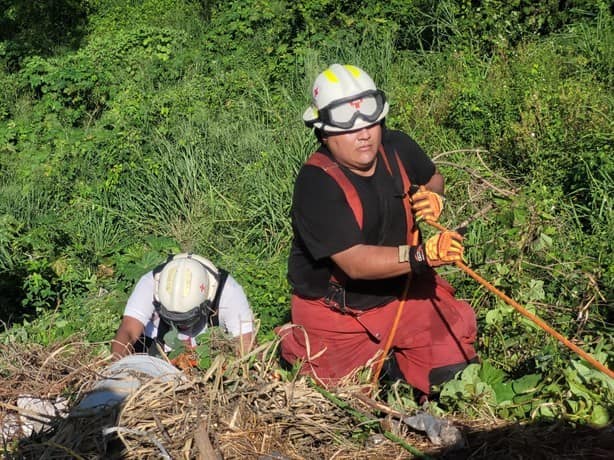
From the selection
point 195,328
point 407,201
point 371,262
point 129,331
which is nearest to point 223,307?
point 195,328

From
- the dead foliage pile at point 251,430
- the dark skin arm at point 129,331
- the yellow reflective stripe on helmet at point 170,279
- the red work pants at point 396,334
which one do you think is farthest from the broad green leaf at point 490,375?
the dark skin arm at point 129,331

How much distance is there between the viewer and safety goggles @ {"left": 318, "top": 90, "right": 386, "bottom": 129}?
14.0ft

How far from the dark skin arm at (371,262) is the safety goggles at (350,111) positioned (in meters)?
0.61

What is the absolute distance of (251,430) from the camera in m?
3.40

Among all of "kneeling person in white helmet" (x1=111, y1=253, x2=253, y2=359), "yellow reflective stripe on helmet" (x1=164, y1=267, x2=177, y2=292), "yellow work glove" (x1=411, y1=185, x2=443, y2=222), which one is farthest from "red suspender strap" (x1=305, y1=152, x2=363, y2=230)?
"yellow reflective stripe on helmet" (x1=164, y1=267, x2=177, y2=292)

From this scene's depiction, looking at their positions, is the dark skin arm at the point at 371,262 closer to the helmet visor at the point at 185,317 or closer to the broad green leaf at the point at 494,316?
the broad green leaf at the point at 494,316

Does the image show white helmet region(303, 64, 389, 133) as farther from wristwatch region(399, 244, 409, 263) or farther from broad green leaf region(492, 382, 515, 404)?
broad green leaf region(492, 382, 515, 404)

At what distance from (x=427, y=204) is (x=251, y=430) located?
4.97 feet

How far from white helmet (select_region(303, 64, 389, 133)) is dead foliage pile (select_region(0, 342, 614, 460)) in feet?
3.93

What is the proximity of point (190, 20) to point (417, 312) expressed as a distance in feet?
35.0

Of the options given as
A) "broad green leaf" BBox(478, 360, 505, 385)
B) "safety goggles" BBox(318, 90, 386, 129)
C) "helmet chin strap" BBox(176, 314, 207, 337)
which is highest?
"safety goggles" BBox(318, 90, 386, 129)

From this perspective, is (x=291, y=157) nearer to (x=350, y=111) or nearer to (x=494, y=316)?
(x=494, y=316)

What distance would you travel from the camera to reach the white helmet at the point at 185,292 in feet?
16.8

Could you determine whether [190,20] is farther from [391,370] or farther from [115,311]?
[391,370]
